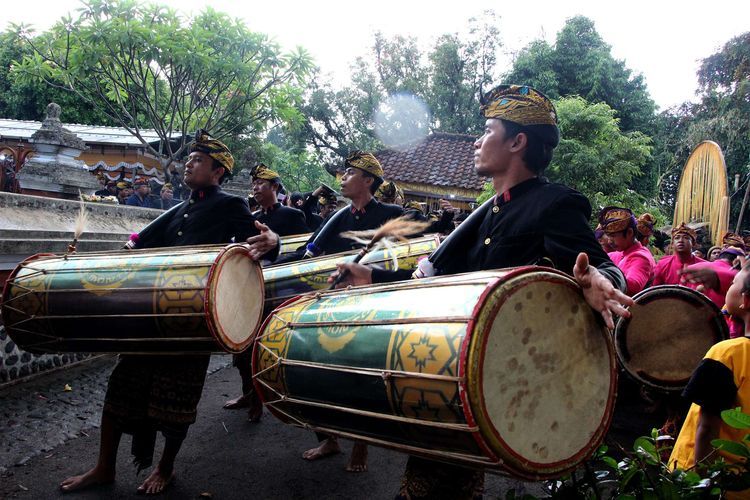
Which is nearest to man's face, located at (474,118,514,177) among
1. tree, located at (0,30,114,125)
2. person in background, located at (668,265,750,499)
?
person in background, located at (668,265,750,499)

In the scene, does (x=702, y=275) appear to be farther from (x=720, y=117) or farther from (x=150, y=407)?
(x=720, y=117)

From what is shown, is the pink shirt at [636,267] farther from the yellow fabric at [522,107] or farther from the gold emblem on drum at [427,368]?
the gold emblem on drum at [427,368]

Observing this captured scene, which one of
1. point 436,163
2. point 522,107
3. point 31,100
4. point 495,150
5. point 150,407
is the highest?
point 31,100

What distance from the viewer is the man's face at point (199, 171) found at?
355 centimetres

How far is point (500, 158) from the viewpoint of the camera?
2094 mm

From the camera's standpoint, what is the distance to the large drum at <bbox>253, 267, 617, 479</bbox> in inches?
57.1

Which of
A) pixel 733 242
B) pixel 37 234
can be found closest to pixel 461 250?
pixel 37 234

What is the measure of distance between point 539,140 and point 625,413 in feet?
12.8

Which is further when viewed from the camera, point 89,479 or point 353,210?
point 353,210

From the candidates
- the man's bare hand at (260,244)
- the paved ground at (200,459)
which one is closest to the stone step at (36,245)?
the paved ground at (200,459)

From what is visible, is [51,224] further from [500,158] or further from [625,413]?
[625,413]

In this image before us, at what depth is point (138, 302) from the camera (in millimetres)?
2820

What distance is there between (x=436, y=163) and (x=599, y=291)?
16.5 metres

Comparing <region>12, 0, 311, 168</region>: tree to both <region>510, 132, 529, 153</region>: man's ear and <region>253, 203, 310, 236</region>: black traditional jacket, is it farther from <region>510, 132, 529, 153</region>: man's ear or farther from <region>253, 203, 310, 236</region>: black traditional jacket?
<region>510, 132, 529, 153</region>: man's ear
